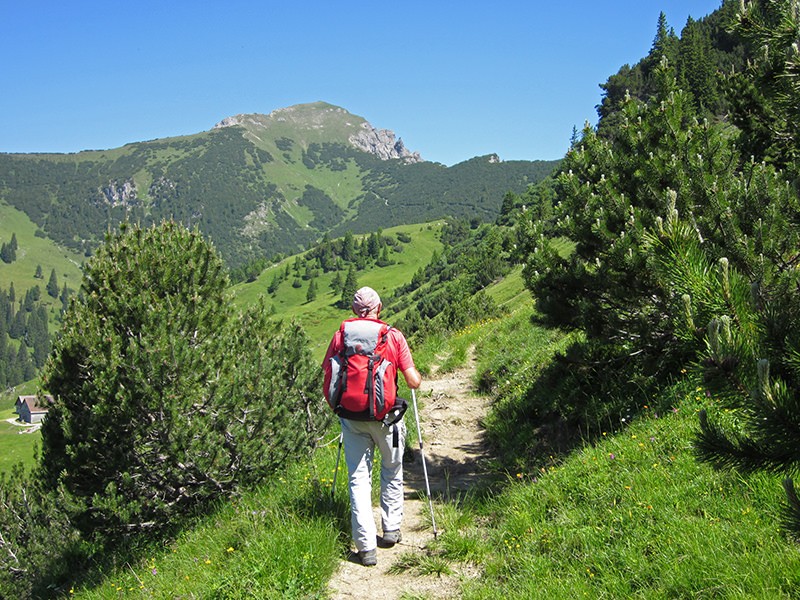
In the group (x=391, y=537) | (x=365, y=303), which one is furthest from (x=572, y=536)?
(x=365, y=303)

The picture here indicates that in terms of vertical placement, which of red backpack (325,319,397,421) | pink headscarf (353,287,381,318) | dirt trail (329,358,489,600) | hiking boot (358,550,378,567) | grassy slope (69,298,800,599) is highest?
pink headscarf (353,287,381,318)

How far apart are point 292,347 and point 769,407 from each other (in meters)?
10.1

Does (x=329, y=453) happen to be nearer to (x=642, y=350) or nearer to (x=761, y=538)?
(x=642, y=350)

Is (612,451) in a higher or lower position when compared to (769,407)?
lower

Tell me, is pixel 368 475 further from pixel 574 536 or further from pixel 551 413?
pixel 551 413

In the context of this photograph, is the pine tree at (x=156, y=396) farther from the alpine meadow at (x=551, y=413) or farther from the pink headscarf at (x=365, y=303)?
the pink headscarf at (x=365, y=303)

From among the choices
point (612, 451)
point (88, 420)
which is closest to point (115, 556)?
point (88, 420)

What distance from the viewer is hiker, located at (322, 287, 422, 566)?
614cm

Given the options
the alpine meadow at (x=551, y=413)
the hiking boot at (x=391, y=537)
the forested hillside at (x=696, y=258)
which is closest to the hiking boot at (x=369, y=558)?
the alpine meadow at (x=551, y=413)

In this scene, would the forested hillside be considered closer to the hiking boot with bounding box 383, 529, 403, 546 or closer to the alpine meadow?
the alpine meadow

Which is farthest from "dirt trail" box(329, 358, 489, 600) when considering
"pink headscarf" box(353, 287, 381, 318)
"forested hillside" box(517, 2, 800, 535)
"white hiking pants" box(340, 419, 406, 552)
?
"pink headscarf" box(353, 287, 381, 318)

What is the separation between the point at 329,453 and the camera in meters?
10.3

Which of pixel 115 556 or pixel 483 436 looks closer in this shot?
pixel 115 556

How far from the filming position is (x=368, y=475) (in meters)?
6.50
